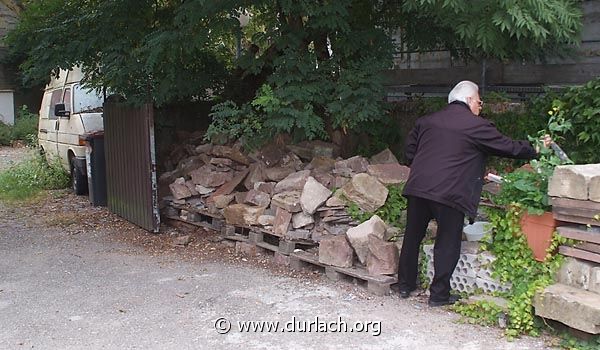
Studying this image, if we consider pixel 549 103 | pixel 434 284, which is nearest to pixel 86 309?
pixel 434 284

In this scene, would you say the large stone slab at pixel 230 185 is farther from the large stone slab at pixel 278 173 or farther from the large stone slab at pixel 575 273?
the large stone slab at pixel 575 273

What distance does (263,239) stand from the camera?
675cm

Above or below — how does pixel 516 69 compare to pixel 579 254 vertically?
above

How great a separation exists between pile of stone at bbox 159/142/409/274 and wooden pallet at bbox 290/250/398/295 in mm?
72

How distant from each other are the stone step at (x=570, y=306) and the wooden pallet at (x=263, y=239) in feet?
7.87

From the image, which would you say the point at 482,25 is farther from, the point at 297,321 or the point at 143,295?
the point at 143,295

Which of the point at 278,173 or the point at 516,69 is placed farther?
the point at 516,69

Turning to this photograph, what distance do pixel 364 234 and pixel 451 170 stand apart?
1.02 meters

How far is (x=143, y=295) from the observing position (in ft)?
18.5

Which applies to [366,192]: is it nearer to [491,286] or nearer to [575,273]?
[491,286]

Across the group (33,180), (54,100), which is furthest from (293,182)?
(33,180)

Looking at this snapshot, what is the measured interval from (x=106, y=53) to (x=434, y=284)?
Answer: 4894 mm

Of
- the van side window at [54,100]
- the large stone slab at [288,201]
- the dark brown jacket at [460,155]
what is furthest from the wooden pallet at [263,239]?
the van side window at [54,100]

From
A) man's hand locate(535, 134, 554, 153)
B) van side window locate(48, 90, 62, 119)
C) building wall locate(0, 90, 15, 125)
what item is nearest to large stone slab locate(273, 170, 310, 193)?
man's hand locate(535, 134, 554, 153)
